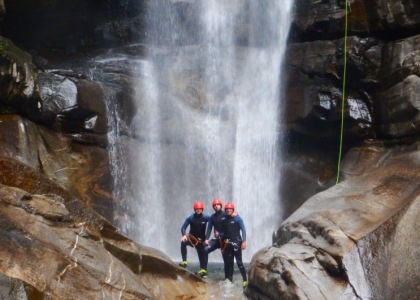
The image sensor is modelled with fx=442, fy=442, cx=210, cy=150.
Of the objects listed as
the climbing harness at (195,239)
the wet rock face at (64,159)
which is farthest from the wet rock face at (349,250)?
the wet rock face at (64,159)

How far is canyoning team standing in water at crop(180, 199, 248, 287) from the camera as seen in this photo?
859 centimetres

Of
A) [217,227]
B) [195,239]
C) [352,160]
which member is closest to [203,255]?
[195,239]

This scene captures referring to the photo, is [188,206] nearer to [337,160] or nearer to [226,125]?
[226,125]

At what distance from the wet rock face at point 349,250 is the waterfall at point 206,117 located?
4.97m

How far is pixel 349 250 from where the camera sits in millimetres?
6230

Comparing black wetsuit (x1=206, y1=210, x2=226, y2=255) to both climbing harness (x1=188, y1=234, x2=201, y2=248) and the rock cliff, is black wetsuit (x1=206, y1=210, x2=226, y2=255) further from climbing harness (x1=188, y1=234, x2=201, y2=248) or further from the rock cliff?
the rock cliff

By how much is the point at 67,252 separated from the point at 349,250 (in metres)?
3.81

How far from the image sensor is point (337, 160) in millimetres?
13164

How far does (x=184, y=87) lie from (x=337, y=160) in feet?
17.8

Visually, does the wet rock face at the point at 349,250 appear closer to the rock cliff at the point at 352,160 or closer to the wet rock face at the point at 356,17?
the rock cliff at the point at 352,160

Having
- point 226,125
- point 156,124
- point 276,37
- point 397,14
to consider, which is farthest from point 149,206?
point 397,14

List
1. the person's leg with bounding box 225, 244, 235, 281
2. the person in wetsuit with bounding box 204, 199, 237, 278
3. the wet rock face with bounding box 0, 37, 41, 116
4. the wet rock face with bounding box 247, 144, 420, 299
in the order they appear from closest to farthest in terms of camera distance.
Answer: the wet rock face with bounding box 247, 144, 420, 299 < the person's leg with bounding box 225, 244, 235, 281 < the person in wetsuit with bounding box 204, 199, 237, 278 < the wet rock face with bounding box 0, 37, 41, 116

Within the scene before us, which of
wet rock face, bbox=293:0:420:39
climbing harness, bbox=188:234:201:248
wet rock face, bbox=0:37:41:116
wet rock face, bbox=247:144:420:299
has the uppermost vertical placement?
wet rock face, bbox=293:0:420:39

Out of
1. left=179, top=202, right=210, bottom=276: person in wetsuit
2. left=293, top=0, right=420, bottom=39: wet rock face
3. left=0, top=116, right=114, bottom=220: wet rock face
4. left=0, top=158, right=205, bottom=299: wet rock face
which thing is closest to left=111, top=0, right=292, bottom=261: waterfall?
left=0, top=116, right=114, bottom=220: wet rock face
